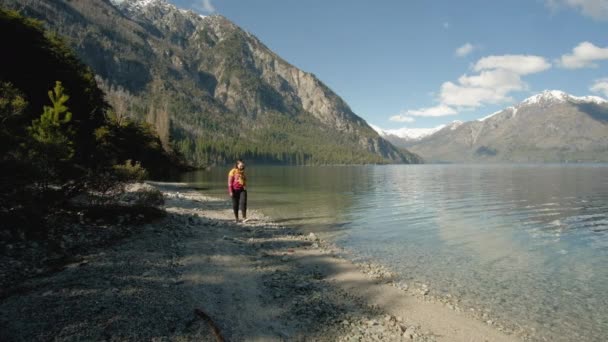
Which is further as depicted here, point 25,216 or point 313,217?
point 313,217

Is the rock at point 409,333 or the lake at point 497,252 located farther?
the lake at point 497,252

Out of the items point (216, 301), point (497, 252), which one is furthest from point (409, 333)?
point (497, 252)

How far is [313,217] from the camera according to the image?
103 ft

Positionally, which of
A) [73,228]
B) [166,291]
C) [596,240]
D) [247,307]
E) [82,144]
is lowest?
[596,240]

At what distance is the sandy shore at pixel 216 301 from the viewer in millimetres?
7496

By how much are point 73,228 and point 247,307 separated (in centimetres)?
875

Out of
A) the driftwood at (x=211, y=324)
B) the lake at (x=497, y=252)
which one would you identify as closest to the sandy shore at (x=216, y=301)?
the driftwood at (x=211, y=324)

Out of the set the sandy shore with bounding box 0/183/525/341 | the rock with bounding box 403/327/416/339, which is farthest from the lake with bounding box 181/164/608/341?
the rock with bounding box 403/327/416/339

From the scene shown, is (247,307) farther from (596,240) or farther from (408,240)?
(596,240)

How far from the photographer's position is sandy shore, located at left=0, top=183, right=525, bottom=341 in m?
7.50

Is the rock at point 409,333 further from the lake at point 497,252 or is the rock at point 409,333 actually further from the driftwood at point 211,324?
the driftwood at point 211,324

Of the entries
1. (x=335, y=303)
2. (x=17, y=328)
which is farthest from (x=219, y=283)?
(x=17, y=328)

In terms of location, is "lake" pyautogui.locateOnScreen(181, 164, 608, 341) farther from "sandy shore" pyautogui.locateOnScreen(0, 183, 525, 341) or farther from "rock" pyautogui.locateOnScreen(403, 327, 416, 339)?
"rock" pyautogui.locateOnScreen(403, 327, 416, 339)

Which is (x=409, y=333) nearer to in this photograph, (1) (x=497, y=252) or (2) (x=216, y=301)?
(2) (x=216, y=301)
